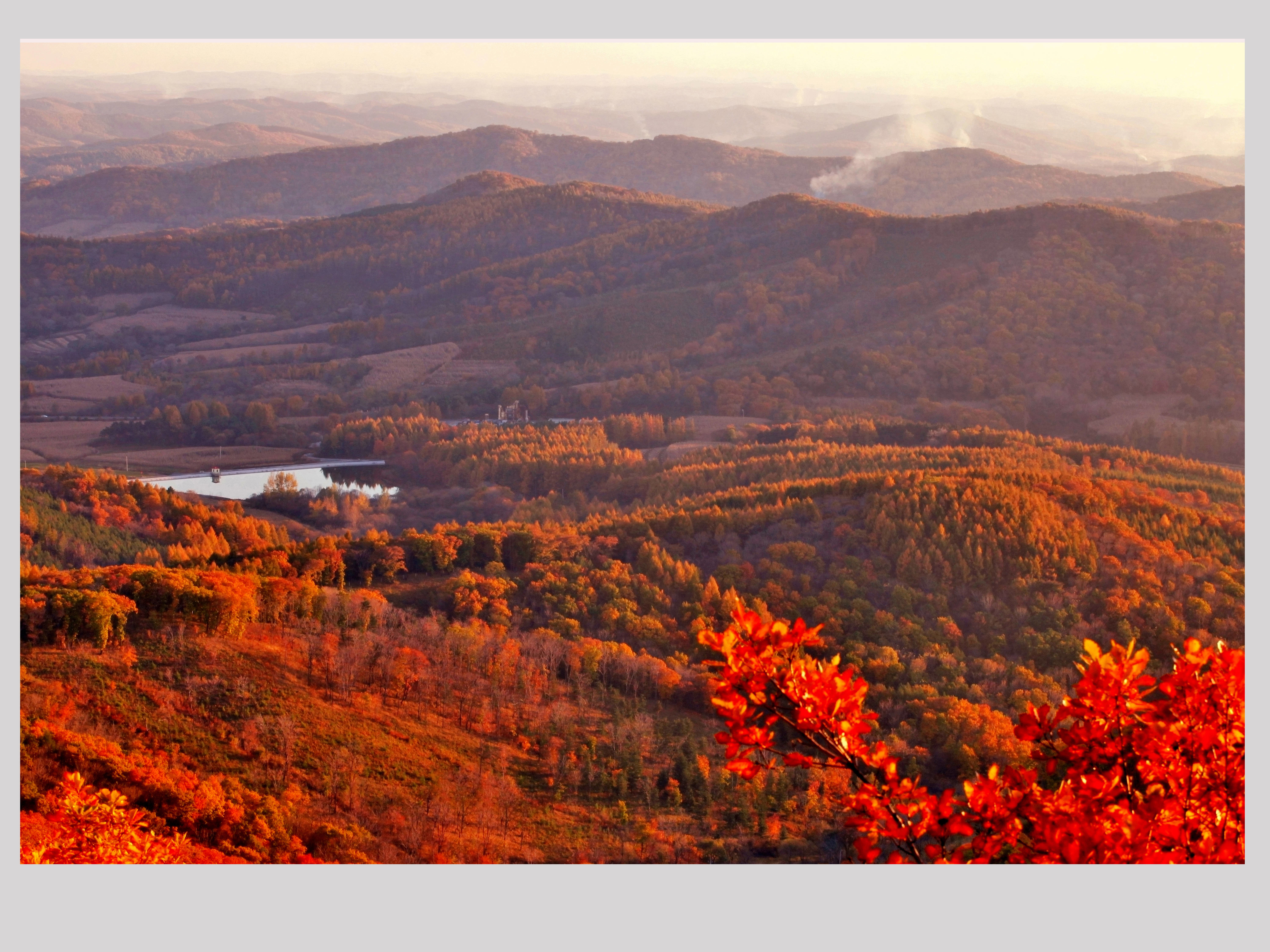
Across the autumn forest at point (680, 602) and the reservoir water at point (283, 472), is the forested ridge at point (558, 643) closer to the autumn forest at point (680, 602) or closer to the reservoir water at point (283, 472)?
the autumn forest at point (680, 602)

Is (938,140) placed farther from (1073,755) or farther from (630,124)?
(1073,755)

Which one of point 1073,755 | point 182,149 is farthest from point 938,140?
point 1073,755

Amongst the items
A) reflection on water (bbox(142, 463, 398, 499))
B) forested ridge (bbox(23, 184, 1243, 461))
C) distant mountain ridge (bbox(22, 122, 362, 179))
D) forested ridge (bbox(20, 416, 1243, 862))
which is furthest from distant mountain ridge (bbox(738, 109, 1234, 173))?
forested ridge (bbox(20, 416, 1243, 862))

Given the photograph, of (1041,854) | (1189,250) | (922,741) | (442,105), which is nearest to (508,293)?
(442,105)

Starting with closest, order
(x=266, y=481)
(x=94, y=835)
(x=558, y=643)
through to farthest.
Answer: (x=94, y=835), (x=558, y=643), (x=266, y=481)

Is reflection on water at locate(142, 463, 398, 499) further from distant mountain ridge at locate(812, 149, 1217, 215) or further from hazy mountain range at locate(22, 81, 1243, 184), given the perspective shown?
distant mountain ridge at locate(812, 149, 1217, 215)

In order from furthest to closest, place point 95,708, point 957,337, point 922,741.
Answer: point 957,337, point 922,741, point 95,708

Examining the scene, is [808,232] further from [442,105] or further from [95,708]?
[95,708]
